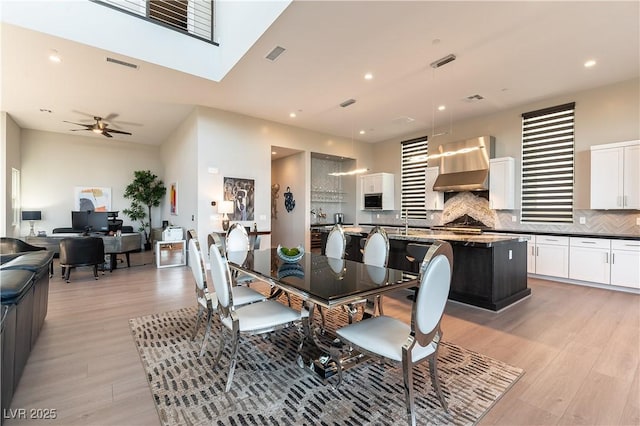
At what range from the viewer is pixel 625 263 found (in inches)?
176

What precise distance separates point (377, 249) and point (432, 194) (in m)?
4.79

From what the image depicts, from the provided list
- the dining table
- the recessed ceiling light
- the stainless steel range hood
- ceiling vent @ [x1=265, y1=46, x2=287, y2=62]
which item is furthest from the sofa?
the stainless steel range hood

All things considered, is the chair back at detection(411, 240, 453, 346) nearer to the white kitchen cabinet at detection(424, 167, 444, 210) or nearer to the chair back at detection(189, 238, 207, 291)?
the chair back at detection(189, 238, 207, 291)

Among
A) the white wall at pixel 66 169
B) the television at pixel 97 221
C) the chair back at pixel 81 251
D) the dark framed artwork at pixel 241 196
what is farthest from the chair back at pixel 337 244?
the white wall at pixel 66 169

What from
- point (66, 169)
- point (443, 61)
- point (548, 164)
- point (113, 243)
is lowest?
point (113, 243)

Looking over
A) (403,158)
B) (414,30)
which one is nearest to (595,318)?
(414,30)

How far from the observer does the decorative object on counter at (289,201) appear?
818 centimetres

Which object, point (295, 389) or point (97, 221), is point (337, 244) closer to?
point (295, 389)

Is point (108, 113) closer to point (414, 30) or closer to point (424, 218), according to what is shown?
point (414, 30)

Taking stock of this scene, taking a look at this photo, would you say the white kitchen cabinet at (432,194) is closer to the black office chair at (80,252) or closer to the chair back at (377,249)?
the chair back at (377,249)

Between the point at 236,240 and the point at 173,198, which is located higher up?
the point at 173,198

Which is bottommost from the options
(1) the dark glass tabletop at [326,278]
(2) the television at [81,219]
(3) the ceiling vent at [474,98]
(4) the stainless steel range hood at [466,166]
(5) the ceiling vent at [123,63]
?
(1) the dark glass tabletop at [326,278]

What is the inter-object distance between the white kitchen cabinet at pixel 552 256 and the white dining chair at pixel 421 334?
15.8 ft

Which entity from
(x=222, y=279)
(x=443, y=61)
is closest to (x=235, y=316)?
(x=222, y=279)
